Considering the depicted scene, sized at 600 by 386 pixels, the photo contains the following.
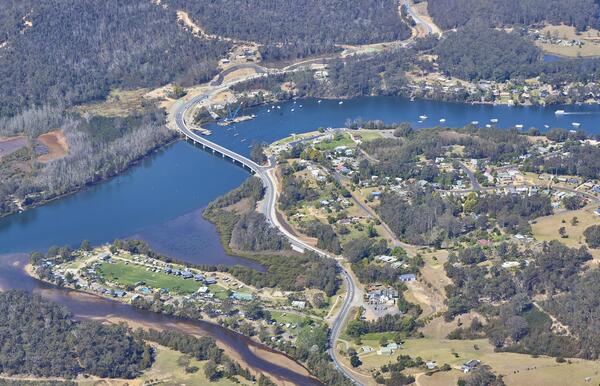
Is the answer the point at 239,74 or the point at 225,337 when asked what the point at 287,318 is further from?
the point at 239,74

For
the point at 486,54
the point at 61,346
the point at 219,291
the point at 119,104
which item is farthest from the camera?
the point at 486,54

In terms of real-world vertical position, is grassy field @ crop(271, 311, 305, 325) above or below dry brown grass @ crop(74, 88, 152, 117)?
below

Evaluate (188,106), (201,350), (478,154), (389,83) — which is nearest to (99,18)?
(188,106)

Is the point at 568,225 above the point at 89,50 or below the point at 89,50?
below

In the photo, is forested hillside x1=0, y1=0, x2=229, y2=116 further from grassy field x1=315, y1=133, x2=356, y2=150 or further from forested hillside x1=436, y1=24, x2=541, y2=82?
forested hillside x1=436, y1=24, x2=541, y2=82

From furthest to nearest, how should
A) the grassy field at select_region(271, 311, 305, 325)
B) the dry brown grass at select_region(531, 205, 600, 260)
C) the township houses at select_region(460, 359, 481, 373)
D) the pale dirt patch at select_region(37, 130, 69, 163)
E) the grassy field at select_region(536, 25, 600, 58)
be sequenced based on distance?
1. the grassy field at select_region(536, 25, 600, 58)
2. the pale dirt patch at select_region(37, 130, 69, 163)
3. the dry brown grass at select_region(531, 205, 600, 260)
4. the grassy field at select_region(271, 311, 305, 325)
5. the township houses at select_region(460, 359, 481, 373)

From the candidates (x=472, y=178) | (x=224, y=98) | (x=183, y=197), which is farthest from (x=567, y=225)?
(x=224, y=98)

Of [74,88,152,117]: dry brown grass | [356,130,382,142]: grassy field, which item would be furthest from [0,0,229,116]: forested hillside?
[356,130,382,142]: grassy field

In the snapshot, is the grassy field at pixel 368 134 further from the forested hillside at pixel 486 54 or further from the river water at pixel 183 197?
the forested hillside at pixel 486 54
